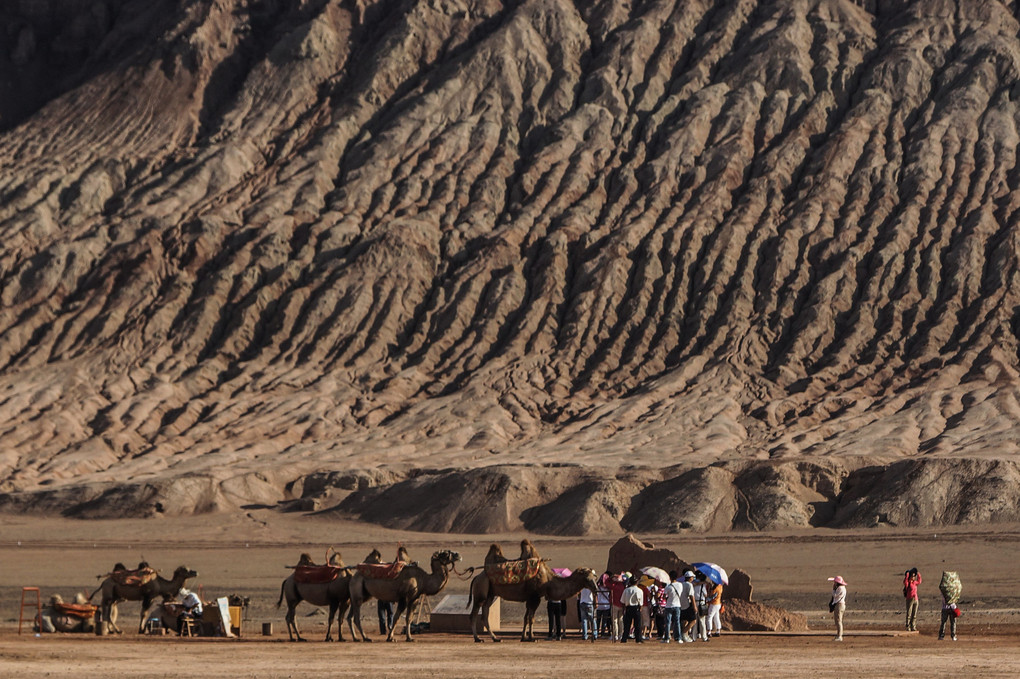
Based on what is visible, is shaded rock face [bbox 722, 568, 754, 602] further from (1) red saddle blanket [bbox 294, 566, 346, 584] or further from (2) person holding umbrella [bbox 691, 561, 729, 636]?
(1) red saddle blanket [bbox 294, 566, 346, 584]

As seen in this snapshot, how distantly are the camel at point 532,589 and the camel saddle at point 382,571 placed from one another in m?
1.42

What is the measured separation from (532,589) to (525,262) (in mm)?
67642

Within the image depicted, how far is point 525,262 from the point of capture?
94.7 metres

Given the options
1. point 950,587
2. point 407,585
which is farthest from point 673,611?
point 950,587

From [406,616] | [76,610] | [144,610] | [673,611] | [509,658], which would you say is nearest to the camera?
[509,658]

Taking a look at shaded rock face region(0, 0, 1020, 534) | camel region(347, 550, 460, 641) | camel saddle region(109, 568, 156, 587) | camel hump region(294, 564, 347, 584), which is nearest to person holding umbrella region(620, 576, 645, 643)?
camel region(347, 550, 460, 641)

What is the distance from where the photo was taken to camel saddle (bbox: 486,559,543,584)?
1086 inches

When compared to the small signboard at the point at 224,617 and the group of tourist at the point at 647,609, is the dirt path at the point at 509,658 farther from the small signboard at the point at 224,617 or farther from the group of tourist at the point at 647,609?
the small signboard at the point at 224,617

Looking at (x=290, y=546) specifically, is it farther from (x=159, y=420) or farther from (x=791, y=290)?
(x=791, y=290)

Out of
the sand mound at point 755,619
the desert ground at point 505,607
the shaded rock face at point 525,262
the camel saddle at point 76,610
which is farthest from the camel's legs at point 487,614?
the shaded rock face at point 525,262

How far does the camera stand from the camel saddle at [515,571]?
90.5 feet

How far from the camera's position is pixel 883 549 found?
5566 centimetres

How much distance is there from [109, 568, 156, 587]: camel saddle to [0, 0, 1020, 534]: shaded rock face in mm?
34823

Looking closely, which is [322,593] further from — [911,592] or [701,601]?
[911,592]
